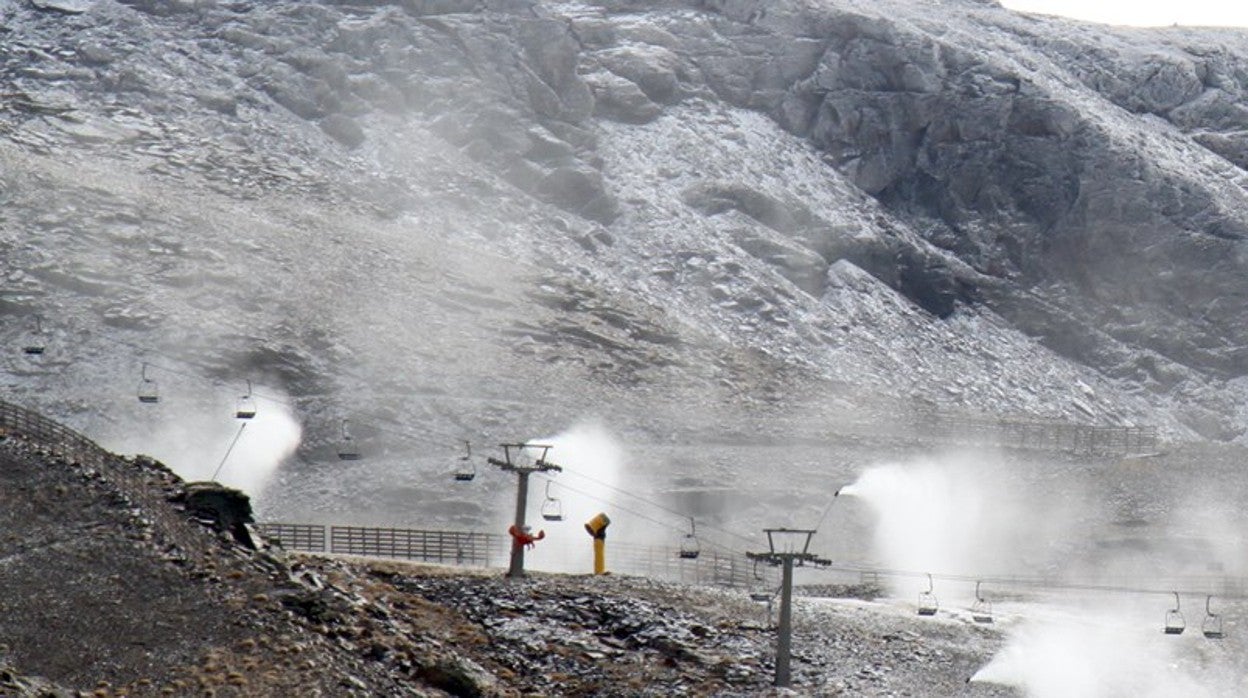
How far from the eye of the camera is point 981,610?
244 feet

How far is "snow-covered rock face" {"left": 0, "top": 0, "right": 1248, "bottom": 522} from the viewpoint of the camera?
368 ft

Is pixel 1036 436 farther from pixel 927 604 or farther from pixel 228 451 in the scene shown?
pixel 927 604

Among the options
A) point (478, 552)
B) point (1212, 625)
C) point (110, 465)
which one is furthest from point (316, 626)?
point (1212, 625)

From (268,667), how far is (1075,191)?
5181 inches

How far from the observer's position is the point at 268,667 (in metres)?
43.8

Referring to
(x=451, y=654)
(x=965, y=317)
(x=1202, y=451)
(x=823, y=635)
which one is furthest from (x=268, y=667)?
(x=965, y=317)

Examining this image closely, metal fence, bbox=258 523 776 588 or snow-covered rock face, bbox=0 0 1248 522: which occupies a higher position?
snow-covered rock face, bbox=0 0 1248 522

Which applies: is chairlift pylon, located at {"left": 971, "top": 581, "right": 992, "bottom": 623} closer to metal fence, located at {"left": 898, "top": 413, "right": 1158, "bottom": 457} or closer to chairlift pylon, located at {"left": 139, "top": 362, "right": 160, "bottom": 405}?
chairlift pylon, located at {"left": 139, "top": 362, "right": 160, "bottom": 405}

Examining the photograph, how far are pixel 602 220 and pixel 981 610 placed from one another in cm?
8196

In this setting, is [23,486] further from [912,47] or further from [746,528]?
[912,47]

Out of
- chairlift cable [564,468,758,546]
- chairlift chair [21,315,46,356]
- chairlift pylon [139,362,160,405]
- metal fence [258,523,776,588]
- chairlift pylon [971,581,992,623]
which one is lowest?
chairlift pylon [971,581,992,623]

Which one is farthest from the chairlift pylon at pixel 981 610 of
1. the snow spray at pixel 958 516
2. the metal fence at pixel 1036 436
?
the metal fence at pixel 1036 436

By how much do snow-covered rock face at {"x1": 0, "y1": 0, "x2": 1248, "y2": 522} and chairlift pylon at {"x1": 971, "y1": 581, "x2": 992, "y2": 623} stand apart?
29.2 m

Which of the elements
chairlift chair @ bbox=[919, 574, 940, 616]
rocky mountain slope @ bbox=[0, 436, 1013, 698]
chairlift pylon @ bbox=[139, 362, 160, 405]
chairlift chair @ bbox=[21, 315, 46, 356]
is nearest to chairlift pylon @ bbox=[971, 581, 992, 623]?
chairlift chair @ bbox=[919, 574, 940, 616]
